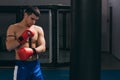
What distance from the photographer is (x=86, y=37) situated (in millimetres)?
2506

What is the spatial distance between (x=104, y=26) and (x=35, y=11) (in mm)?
12219

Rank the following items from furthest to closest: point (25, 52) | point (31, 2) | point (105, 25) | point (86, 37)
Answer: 1. point (105, 25)
2. point (31, 2)
3. point (25, 52)
4. point (86, 37)

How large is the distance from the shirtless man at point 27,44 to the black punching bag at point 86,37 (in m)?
1.53

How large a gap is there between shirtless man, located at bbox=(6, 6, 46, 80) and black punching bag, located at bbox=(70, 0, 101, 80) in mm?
1532

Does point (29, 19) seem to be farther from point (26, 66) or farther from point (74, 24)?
point (74, 24)

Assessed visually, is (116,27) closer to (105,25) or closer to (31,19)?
(105,25)

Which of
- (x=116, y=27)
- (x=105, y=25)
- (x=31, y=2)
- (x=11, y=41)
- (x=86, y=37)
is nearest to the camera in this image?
(x=86, y=37)

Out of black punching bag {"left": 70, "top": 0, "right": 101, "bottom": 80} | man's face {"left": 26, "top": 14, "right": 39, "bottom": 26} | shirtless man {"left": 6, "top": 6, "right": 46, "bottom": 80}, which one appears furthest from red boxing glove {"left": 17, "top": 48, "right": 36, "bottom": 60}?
black punching bag {"left": 70, "top": 0, "right": 101, "bottom": 80}

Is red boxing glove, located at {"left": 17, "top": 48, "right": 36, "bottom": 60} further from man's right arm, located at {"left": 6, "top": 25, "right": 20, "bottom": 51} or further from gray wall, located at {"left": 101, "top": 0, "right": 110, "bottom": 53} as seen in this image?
gray wall, located at {"left": 101, "top": 0, "right": 110, "bottom": 53}

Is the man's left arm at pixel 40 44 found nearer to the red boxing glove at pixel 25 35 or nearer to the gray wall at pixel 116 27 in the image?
the red boxing glove at pixel 25 35

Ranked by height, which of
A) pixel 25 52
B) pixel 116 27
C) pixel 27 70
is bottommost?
pixel 27 70

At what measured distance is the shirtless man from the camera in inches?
159

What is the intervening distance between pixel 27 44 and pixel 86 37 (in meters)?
1.89

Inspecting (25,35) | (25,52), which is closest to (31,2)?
(25,35)
